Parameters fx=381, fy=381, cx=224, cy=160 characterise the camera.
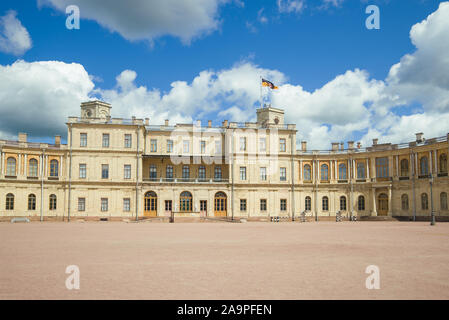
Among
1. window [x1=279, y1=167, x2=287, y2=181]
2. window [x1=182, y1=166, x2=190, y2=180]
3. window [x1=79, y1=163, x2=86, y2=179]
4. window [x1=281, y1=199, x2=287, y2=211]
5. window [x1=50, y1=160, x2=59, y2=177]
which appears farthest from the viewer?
window [x1=182, y1=166, x2=190, y2=180]

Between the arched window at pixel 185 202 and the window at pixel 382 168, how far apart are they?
2462 centimetres

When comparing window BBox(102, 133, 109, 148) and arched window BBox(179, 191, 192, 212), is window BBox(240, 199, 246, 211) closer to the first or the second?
arched window BBox(179, 191, 192, 212)

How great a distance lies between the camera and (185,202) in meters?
50.1

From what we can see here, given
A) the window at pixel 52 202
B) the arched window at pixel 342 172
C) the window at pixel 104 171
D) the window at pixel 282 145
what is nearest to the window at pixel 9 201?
the window at pixel 52 202

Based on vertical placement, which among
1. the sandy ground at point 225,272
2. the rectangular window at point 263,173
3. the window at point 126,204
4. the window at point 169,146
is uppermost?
the window at point 169,146

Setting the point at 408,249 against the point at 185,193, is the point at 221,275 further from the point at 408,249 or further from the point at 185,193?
the point at 185,193

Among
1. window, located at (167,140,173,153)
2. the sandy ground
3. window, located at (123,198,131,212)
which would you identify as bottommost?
the sandy ground

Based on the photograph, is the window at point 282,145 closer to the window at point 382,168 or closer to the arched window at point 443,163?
the window at point 382,168

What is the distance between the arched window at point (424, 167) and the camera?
44.6 metres

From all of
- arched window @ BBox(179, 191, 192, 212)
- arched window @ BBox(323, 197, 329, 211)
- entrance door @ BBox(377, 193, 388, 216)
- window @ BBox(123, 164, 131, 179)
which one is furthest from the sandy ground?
arched window @ BBox(323, 197, 329, 211)

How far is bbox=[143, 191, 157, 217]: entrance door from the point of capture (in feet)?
161

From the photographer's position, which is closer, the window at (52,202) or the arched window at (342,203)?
the window at (52,202)
